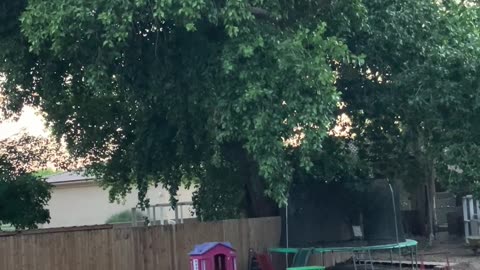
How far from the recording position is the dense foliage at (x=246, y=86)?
47.1 ft

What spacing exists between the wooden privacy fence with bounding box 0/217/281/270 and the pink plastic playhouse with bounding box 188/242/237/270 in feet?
5.30

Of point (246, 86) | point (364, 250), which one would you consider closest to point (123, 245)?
point (246, 86)

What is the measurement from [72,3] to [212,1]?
2.30m

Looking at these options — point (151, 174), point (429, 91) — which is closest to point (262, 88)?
point (429, 91)

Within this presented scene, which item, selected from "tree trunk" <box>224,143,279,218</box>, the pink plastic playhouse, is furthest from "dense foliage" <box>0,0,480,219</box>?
the pink plastic playhouse

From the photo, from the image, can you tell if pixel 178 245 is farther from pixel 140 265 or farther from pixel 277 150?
pixel 277 150

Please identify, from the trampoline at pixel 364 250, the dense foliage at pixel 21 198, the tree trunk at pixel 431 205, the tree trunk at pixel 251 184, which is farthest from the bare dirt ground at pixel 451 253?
the dense foliage at pixel 21 198

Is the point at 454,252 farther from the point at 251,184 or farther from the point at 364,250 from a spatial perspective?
the point at 251,184

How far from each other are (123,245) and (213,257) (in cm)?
202

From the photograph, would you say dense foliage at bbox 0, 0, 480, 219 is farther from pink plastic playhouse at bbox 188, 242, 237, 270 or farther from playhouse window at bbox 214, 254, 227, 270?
playhouse window at bbox 214, 254, 227, 270

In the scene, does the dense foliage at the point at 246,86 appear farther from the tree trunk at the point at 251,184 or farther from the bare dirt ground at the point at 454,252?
the bare dirt ground at the point at 454,252

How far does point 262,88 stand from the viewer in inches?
573

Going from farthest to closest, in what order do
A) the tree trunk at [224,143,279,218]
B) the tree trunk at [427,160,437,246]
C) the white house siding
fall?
the white house siding < the tree trunk at [427,160,437,246] < the tree trunk at [224,143,279,218]

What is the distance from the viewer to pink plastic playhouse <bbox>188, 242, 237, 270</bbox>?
16906 mm
